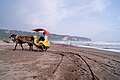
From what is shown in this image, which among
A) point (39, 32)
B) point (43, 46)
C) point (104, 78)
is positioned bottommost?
point (104, 78)

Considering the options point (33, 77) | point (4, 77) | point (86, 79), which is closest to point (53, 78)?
point (33, 77)

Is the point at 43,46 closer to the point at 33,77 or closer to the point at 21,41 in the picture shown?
the point at 21,41

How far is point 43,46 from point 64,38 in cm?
15017

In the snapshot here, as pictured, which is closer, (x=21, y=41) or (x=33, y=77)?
(x=33, y=77)

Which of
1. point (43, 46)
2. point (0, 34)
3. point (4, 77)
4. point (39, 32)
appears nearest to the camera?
point (4, 77)

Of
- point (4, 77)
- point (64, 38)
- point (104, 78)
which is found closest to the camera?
point (4, 77)

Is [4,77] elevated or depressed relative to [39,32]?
depressed

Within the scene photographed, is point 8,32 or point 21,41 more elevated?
point 8,32

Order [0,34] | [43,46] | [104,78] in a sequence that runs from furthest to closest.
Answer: [0,34] → [43,46] → [104,78]

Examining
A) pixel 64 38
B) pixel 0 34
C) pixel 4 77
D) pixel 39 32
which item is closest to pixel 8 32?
pixel 0 34

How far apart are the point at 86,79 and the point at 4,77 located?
3.54 meters

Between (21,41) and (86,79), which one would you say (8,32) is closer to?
(21,41)

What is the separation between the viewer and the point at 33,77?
20.1ft

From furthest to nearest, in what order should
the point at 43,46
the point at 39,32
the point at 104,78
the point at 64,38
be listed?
the point at 64,38
the point at 39,32
the point at 43,46
the point at 104,78
